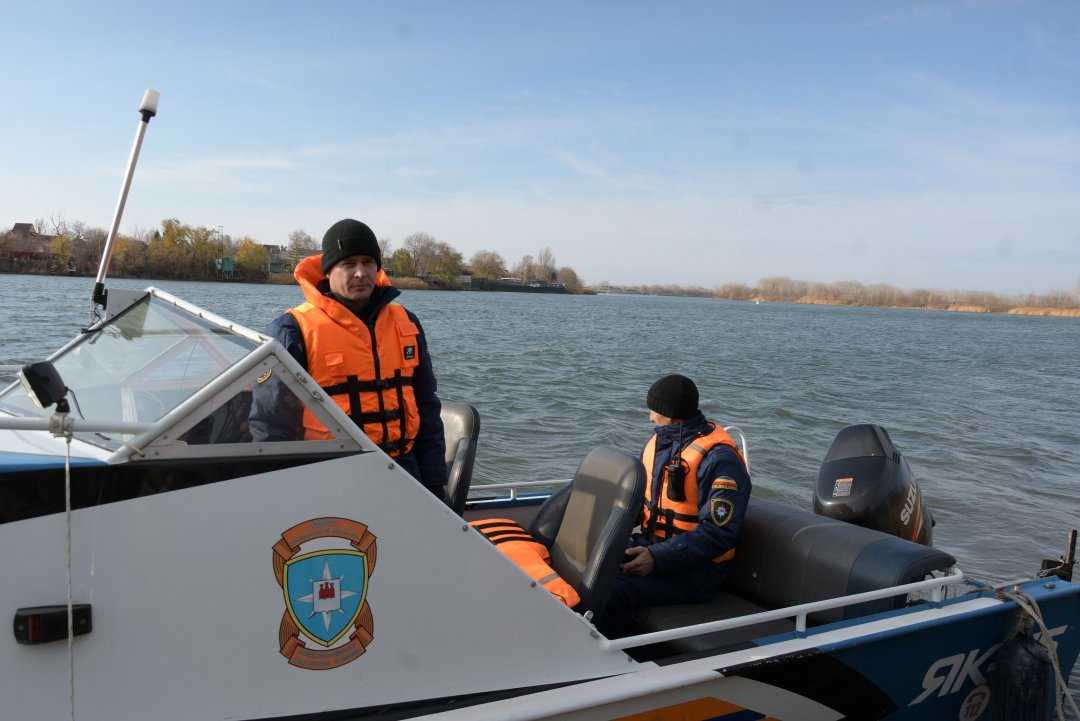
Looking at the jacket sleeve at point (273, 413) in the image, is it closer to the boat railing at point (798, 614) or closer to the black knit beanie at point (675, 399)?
the boat railing at point (798, 614)

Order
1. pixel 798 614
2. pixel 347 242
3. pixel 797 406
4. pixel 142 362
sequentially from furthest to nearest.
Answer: pixel 797 406
pixel 798 614
pixel 347 242
pixel 142 362

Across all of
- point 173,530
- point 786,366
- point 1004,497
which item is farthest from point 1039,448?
point 173,530

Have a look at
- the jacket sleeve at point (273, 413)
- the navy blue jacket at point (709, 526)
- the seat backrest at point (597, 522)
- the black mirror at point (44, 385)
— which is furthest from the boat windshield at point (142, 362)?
the navy blue jacket at point (709, 526)

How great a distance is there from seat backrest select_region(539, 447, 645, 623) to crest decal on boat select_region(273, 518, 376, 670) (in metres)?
1.01

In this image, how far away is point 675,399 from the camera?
365 cm

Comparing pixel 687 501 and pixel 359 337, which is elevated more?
pixel 359 337

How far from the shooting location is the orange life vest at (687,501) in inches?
Result: 143

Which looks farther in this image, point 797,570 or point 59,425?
point 797,570

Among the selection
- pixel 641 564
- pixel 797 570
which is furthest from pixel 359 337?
pixel 797 570

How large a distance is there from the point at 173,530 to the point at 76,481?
0.25 metres

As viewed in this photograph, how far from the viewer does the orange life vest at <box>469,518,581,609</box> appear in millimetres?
2885

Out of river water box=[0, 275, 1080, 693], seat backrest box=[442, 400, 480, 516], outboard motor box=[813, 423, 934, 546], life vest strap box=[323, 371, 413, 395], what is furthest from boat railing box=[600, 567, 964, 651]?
river water box=[0, 275, 1080, 693]

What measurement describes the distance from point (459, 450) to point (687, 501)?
56.9 inches

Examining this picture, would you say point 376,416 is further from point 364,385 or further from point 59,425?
point 59,425
